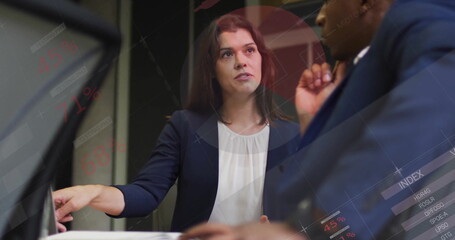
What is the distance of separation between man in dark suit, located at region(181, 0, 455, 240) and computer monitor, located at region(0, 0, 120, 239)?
18.1 inches

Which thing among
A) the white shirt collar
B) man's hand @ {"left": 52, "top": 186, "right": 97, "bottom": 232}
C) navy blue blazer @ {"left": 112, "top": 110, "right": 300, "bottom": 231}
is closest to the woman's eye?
navy blue blazer @ {"left": 112, "top": 110, "right": 300, "bottom": 231}

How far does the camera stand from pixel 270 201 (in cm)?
86

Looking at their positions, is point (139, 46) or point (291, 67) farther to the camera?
point (139, 46)

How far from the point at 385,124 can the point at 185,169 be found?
382 mm

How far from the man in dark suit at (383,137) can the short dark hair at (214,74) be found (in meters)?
0.12

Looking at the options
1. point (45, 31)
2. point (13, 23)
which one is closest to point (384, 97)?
point (45, 31)

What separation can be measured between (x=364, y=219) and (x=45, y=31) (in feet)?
2.47

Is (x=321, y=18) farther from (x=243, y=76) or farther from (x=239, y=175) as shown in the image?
(x=239, y=175)

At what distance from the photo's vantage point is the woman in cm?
91

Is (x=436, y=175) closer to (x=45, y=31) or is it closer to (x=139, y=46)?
(x=139, y=46)
